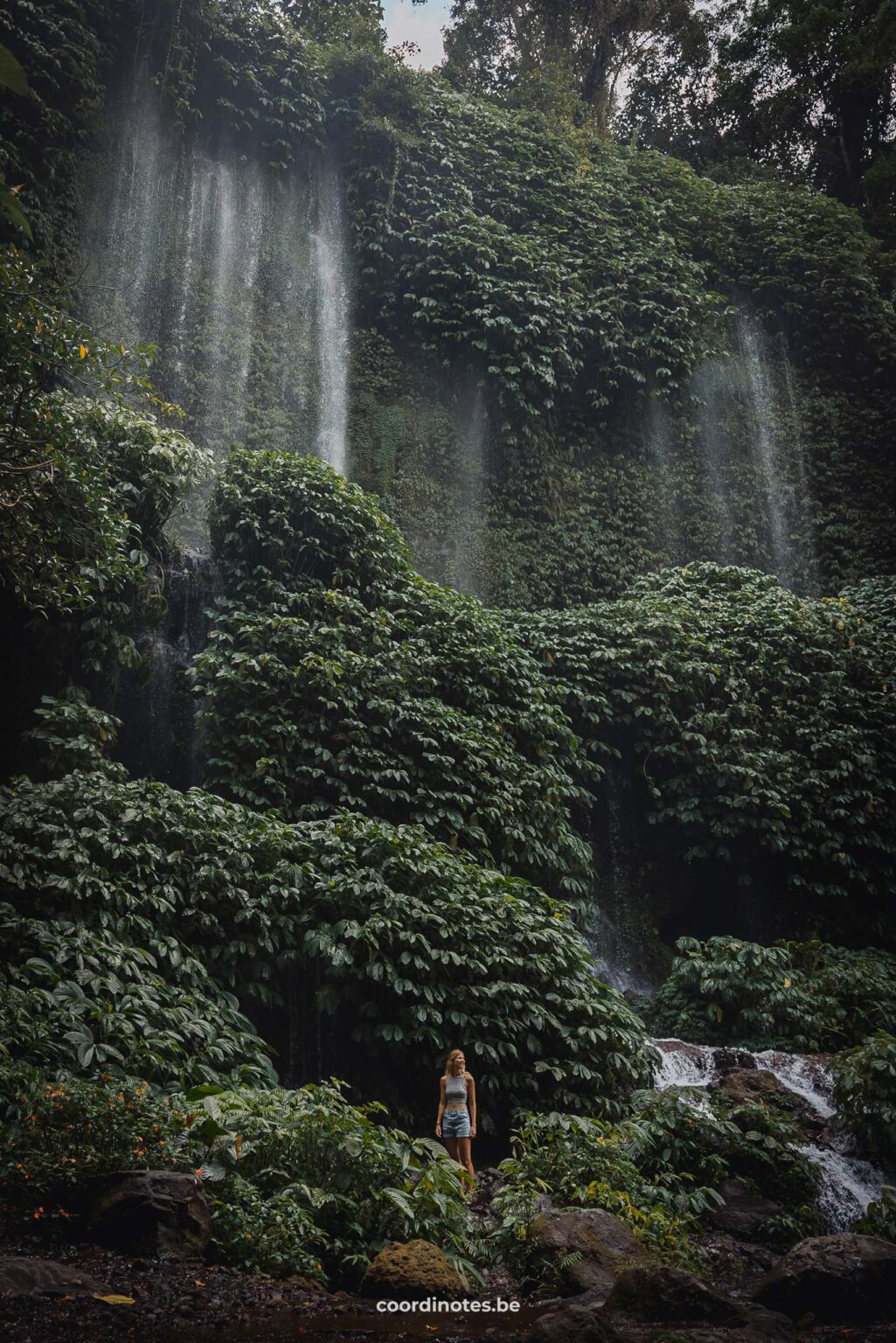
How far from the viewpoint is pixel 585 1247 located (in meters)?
4.54

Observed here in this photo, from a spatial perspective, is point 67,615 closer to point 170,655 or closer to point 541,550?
point 170,655

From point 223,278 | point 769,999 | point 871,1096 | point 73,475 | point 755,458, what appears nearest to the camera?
point 871,1096

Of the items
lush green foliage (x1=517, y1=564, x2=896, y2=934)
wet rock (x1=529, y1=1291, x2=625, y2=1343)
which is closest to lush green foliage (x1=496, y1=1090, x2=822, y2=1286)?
wet rock (x1=529, y1=1291, x2=625, y2=1343)

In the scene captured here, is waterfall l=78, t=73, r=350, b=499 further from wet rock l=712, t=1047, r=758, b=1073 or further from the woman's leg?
the woman's leg

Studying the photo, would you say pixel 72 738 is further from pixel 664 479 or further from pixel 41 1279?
pixel 664 479

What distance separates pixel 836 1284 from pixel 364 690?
6.33 m

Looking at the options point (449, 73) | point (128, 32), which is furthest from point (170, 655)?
point (449, 73)

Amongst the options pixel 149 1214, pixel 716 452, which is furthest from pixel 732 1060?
pixel 716 452

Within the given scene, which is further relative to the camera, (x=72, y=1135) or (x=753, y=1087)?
(x=753, y=1087)

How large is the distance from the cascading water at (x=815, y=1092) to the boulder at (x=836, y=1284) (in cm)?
218

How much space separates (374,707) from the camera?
9.35 meters

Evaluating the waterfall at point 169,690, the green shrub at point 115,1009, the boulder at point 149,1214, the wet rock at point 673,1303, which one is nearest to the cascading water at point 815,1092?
the wet rock at point 673,1303

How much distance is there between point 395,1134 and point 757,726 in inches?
354

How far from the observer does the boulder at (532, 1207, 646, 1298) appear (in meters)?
4.33
